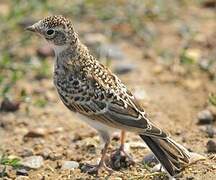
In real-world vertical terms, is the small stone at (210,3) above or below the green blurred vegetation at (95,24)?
above

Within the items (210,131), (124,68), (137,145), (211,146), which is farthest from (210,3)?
(211,146)

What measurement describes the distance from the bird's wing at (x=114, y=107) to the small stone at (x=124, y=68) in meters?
2.69

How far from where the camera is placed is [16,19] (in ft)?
30.8

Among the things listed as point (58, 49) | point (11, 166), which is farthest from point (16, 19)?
point (11, 166)

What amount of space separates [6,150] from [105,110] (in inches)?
61.3

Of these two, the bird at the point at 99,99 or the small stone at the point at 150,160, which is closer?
the bird at the point at 99,99

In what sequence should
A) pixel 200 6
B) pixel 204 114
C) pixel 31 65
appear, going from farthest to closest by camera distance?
1. pixel 200 6
2. pixel 31 65
3. pixel 204 114

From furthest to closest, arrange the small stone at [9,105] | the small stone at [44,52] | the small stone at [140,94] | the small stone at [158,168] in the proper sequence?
1. the small stone at [44,52]
2. the small stone at [140,94]
3. the small stone at [9,105]
4. the small stone at [158,168]

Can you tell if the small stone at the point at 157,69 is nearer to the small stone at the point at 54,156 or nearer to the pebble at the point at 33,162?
the small stone at the point at 54,156

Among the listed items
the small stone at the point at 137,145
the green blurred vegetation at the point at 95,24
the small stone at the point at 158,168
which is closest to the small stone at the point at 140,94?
the green blurred vegetation at the point at 95,24

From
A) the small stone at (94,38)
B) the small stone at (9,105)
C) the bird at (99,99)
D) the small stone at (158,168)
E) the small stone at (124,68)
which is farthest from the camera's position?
the small stone at (94,38)

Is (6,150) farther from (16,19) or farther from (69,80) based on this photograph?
(16,19)

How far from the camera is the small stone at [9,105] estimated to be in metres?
8.56

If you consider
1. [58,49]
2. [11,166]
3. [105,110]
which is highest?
[58,49]
